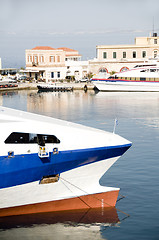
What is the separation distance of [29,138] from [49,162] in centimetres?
124


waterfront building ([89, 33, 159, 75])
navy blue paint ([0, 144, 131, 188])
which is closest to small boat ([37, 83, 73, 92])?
waterfront building ([89, 33, 159, 75])

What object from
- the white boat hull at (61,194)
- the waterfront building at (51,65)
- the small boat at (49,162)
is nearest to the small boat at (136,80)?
the waterfront building at (51,65)

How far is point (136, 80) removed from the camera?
90.7 meters

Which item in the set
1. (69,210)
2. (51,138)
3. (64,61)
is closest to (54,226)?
(69,210)

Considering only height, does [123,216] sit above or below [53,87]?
below

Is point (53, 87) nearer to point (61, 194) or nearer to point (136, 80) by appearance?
point (136, 80)

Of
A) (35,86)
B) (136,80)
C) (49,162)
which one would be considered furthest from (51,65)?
(49,162)

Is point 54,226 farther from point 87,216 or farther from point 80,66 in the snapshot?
point 80,66

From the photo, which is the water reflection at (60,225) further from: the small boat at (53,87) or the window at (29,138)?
the small boat at (53,87)

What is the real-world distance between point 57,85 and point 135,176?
77749mm

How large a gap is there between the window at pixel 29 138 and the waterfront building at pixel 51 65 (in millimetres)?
95462

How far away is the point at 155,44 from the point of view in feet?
375

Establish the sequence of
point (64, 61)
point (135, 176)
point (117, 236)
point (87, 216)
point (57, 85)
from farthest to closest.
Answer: point (64, 61), point (57, 85), point (135, 176), point (87, 216), point (117, 236)

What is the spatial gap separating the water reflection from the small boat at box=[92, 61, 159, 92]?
73.7 m
